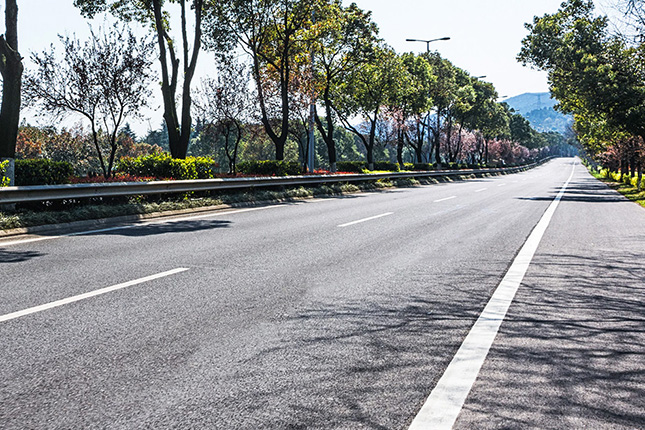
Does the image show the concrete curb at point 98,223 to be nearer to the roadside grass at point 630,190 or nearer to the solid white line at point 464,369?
the solid white line at point 464,369

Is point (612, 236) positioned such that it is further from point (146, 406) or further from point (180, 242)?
point (146, 406)

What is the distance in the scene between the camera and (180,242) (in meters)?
9.02

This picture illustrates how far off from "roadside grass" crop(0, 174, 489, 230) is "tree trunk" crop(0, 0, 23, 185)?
3.36 m

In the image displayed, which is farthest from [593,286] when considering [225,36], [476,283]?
[225,36]

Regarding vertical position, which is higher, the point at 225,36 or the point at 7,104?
the point at 225,36

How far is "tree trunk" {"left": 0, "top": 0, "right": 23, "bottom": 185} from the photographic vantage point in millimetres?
14031

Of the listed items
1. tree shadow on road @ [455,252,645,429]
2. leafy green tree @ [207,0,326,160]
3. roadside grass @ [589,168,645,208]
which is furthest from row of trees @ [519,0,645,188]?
tree shadow on road @ [455,252,645,429]

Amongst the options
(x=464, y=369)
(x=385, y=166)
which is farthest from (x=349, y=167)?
(x=464, y=369)

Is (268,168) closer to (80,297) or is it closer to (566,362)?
(80,297)

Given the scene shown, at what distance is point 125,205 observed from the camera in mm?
12844

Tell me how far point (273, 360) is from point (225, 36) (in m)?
25.9

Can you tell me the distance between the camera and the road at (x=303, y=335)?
292cm

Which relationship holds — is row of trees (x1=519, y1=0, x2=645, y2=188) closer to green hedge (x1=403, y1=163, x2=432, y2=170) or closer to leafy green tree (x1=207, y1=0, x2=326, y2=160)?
leafy green tree (x1=207, y1=0, x2=326, y2=160)

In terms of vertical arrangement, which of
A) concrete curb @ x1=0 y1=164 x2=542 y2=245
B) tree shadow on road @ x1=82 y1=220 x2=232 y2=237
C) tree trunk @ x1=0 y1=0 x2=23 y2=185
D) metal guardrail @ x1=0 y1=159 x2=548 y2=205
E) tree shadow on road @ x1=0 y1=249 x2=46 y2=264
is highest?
tree trunk @ x1=0 y1=0 x2=23 y2=185
